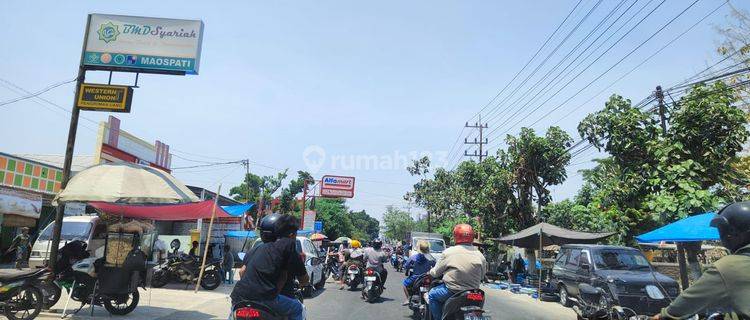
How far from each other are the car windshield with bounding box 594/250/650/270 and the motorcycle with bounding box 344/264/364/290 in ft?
21.9

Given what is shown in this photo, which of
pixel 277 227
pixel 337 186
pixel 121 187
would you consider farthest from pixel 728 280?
pixel 337 186

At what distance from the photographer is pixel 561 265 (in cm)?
1474

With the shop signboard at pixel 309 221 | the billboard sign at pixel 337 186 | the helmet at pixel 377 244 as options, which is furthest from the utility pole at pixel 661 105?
the billboard sign at pixel 337 186

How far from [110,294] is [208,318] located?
1.83 meters

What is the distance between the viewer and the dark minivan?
10.9 meters

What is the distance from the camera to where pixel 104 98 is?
999 centimetres

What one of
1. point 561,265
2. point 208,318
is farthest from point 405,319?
point 561,265

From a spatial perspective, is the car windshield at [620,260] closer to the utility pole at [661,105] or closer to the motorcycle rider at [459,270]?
the utility pole at [661,105]

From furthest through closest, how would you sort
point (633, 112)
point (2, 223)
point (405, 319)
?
point (2, 223) < point (633, 112) < point (405, 319)

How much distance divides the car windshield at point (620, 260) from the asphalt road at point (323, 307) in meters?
1.56

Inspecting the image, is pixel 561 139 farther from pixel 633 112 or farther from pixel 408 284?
pixel 408 284

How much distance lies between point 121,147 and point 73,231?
1004 cm

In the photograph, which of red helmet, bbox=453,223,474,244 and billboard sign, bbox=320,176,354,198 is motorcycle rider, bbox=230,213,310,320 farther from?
billboard sign, bbox=320,176,354,198

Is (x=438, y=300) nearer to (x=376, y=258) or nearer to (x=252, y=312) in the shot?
(x=252, y=312)
